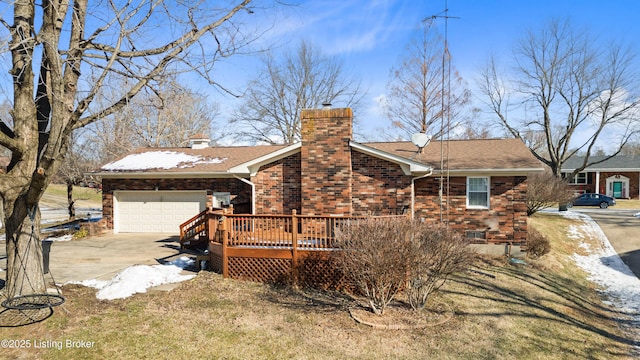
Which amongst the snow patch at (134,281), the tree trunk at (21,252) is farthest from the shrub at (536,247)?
the tree trunk at (21,252)

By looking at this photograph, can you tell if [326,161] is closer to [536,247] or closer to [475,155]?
[475,155]

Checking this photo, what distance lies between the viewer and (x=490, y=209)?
13750 millimetres

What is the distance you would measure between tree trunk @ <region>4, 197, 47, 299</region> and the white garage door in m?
10.5

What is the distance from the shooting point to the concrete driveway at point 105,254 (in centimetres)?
966

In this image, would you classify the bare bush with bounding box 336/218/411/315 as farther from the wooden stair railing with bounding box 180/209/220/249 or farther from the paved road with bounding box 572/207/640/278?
the paved road with bounding box 572/207/640/278

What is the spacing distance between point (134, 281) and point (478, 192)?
36.4 ft

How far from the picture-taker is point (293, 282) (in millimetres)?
9141

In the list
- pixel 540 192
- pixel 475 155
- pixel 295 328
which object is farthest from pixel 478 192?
pixel 295 328

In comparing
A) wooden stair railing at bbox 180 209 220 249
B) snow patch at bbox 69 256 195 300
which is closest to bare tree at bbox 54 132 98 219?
wooden stair railing at bbox 180 209 220 249

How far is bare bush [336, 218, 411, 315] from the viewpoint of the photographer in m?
7.18

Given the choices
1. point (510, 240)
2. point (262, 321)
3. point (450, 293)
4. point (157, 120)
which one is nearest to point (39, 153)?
point (262, 321)

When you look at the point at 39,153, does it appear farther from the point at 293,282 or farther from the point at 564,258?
the point at 564,258

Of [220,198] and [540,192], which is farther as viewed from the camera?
[540,192]

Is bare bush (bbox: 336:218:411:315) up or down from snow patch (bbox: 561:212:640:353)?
up
